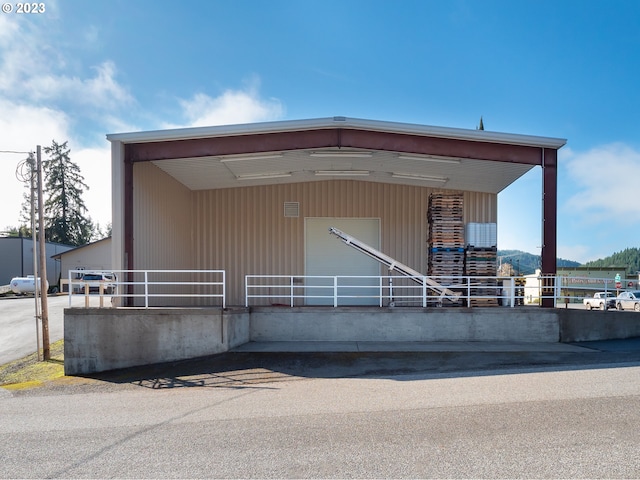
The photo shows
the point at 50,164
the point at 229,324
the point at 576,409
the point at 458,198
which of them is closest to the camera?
the point at 576,409

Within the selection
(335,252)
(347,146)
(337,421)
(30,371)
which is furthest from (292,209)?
(337,421)

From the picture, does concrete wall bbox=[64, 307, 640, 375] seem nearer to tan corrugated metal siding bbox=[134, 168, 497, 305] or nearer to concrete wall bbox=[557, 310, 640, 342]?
concrete wall bbox=[557, 310, 640, 342]

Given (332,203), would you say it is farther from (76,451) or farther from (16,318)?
(16,318)

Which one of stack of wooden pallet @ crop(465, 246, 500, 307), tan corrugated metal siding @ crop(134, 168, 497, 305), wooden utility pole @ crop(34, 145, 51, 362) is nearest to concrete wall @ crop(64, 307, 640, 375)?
stack of wooden pallet @ crop(465, 246, 500, 307)

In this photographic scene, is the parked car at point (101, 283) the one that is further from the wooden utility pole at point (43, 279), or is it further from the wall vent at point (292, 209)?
the wall vent at point (292, 209)

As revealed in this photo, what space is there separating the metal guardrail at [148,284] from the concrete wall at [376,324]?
159 centimetres

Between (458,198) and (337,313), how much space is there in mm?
5900

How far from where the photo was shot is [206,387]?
7.17 m

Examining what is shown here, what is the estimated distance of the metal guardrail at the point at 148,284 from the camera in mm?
9195

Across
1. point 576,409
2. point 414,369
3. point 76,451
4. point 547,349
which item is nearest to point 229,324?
point 414,369

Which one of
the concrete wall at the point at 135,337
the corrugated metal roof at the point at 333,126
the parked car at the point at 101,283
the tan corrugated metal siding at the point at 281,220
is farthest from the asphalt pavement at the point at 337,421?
the tan corrugated metal siding at the point at 281,220

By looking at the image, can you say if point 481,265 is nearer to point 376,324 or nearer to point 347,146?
point 376,324

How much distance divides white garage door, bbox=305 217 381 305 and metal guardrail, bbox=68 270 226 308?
3.57 metres

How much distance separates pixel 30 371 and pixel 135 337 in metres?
3.03
